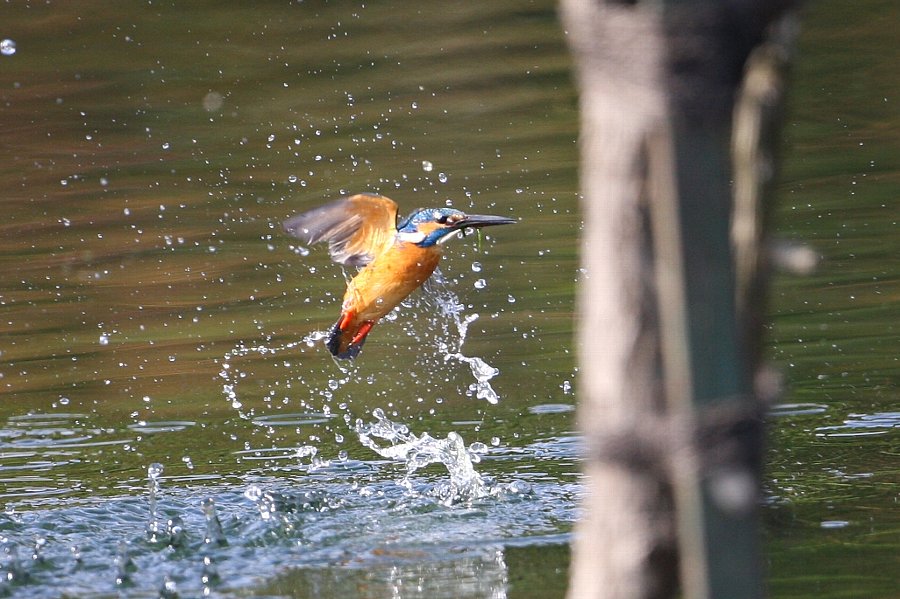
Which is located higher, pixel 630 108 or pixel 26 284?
pixel 26 284

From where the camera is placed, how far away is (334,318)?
6570 mm

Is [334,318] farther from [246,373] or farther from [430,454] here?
[430,454]

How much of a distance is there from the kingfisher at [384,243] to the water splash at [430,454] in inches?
18.0

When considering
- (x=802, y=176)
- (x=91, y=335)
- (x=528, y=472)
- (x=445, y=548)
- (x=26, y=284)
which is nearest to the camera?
(x=445, y=548)

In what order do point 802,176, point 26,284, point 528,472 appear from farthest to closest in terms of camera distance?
point 802,176
point 26,284
point 528,472

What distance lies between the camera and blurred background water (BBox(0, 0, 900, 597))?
4.09 m

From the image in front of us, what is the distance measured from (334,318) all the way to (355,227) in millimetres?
1935

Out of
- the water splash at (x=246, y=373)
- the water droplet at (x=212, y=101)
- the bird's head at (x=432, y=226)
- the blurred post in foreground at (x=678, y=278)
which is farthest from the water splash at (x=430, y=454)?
the water droplet at (x=212, y=101)

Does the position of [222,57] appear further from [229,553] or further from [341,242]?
[229,553]

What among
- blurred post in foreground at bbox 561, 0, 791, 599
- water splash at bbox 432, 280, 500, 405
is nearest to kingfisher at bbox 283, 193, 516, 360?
water splash at bbox 432, 280, 500, 405

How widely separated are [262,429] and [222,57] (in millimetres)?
7635

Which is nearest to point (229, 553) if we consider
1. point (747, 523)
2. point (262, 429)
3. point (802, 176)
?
point (262, 429)

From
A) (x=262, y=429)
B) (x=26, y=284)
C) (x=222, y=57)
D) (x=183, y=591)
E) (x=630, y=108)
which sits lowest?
(x=183, y=591)

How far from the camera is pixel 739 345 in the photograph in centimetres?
206
